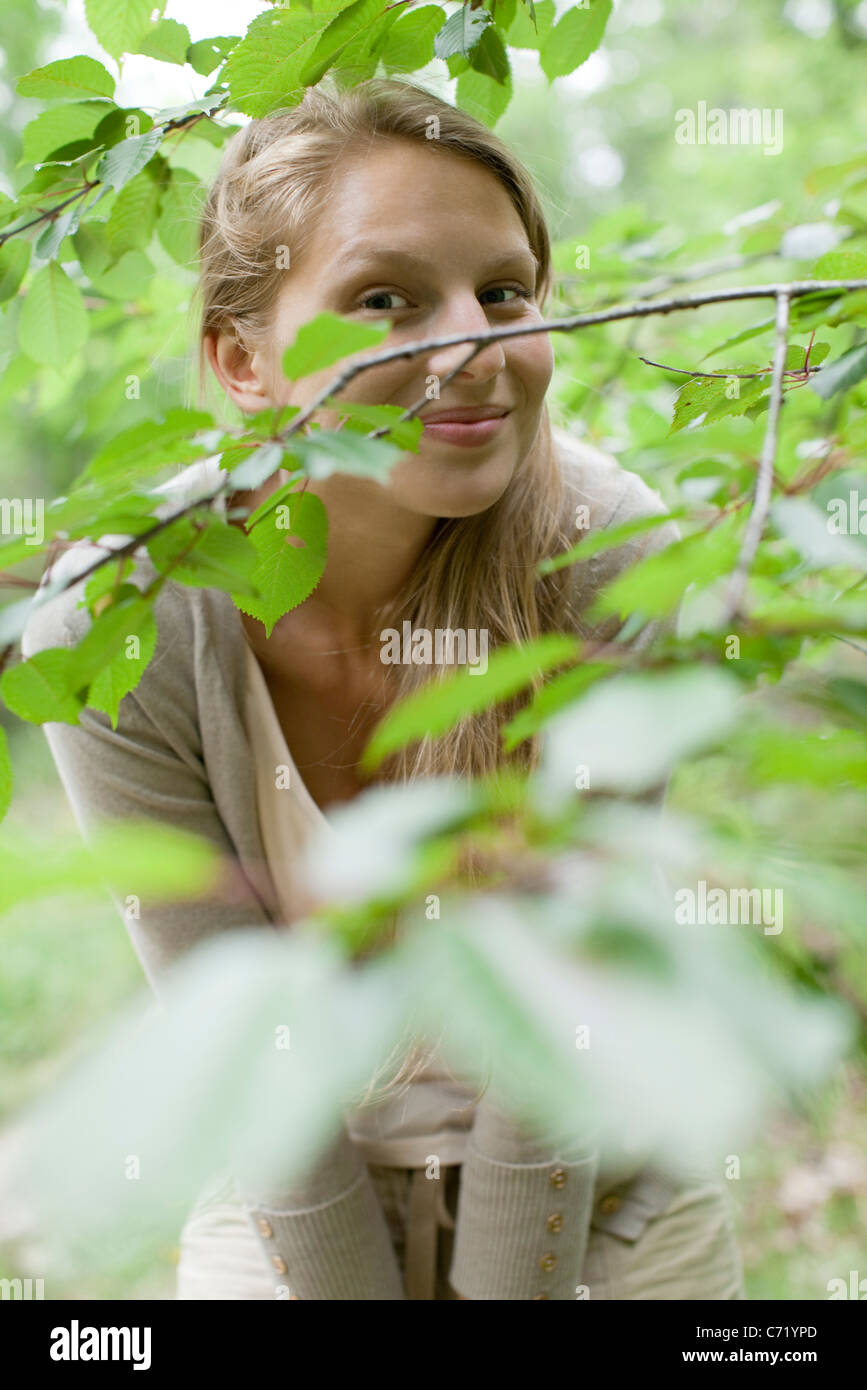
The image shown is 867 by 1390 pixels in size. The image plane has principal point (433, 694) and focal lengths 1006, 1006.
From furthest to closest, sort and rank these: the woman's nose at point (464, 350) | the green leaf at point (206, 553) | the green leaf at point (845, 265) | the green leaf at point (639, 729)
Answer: the woman's nose at point (464, 350) < the green leaf at point (845, 265) < the green leaf at point (206, 553) < the green leaf at point (639, 729)

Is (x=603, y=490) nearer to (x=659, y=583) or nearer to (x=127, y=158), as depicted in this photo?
(x=127, y=158)

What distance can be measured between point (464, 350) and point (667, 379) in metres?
0.74

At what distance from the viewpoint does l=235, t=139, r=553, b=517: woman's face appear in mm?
855

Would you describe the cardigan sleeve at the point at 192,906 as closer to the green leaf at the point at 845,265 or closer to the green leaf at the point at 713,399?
the green leaf at the point at 713,399

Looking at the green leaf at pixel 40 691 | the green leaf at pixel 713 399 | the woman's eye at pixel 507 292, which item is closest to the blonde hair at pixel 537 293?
the woman's eye at pixel 507 292

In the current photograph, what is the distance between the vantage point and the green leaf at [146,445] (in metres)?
0.46

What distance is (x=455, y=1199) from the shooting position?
1312 mm

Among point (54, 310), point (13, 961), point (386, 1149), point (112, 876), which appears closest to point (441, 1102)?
point (386, 1149)

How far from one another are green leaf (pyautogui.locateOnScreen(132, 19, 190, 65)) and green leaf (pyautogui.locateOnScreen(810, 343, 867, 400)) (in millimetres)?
645

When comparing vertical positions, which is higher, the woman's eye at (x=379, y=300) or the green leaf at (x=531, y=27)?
the green leaf at (x=531, y=27)

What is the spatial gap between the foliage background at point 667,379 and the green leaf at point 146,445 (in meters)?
0.18

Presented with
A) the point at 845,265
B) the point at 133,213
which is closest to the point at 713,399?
the point at 845,265

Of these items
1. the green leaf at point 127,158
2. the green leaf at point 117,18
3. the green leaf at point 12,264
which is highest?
the green leaf at point 117,18

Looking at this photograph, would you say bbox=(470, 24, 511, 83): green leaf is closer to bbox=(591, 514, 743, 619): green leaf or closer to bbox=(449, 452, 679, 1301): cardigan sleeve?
bbox=(449, 452, 679, 1301): cardigan sleeve
